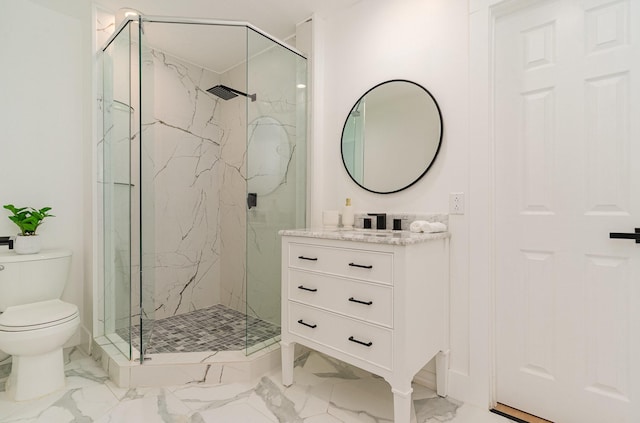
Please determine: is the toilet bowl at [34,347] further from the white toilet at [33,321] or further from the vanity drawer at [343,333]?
the vanity drawer at [343,333]

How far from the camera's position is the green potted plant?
196 centimetres

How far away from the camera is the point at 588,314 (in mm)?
1442

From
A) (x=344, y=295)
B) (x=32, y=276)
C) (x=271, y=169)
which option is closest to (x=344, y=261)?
(x=344, y=295)

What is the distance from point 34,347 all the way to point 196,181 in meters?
1.80

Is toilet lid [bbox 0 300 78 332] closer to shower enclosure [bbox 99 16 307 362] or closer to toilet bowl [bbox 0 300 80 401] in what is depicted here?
toilet bowl [bbox 0 300 80 401]

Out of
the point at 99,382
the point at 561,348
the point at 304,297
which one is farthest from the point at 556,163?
the point at 99,382

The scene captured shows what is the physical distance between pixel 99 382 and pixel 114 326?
39cm

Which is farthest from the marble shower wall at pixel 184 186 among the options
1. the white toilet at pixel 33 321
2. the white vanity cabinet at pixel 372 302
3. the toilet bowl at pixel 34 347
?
the white vanity cabinet at pixel 372 302

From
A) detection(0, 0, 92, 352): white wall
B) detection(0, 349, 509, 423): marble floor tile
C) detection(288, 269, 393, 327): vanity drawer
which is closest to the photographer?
detection(288, 269, 393, 327): vanity drawer

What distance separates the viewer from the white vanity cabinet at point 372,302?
1.39 meters

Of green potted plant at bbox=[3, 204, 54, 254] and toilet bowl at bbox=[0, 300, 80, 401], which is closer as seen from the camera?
toilet bowl at bbox=[0, 300, 80, 401]

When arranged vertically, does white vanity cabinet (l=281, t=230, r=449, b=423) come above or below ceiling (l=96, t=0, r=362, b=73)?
below

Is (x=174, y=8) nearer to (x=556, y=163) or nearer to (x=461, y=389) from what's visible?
(x=556, y=163)

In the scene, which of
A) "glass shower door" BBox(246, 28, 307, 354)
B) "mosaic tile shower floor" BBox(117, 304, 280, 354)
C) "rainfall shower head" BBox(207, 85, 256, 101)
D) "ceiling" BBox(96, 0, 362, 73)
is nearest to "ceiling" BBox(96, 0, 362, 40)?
"ceiling" BBox(96, 0, 362, 73)
